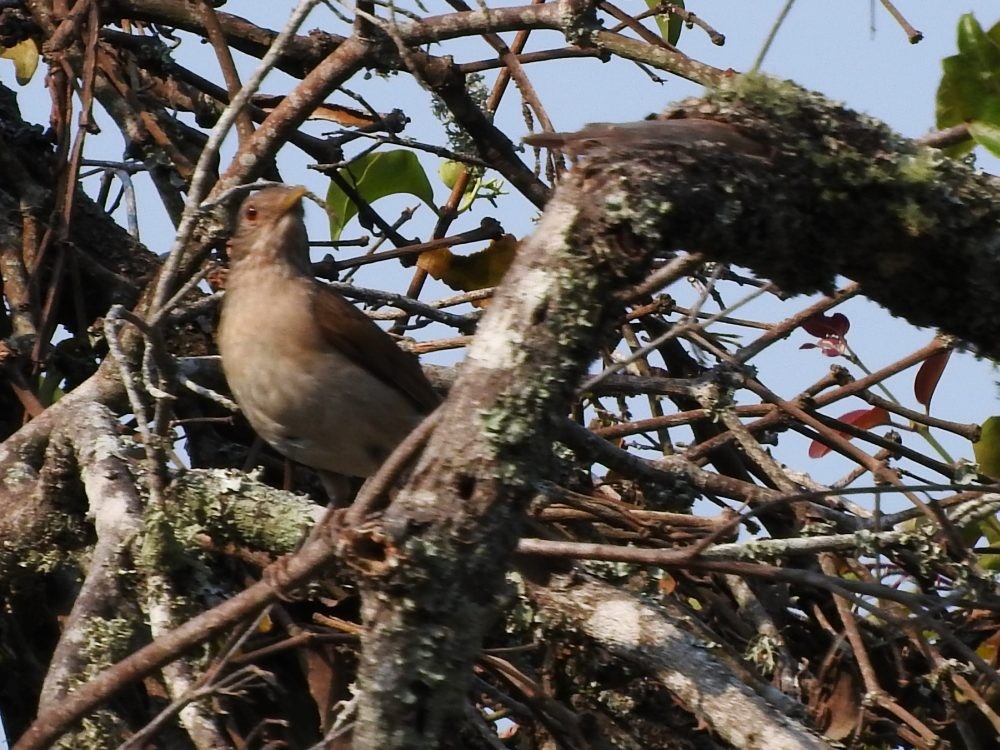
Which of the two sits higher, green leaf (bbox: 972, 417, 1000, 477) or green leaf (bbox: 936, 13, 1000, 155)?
green leaf (bbox: 936, 13, 1000, 155)

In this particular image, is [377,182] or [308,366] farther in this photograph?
[377,182]

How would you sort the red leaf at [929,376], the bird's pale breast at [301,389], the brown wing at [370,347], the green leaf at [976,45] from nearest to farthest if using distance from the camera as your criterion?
1. the green leaf at [976,45]
2. the bird's pale breast at [301,389]
3. the brown wing at [370,347]
4. the red leaf at [929,376]

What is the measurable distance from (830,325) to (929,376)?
361 mm

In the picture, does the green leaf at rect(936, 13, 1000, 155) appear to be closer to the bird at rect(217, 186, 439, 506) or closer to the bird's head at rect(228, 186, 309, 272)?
the bird at rect(217, 186, 439, 506)

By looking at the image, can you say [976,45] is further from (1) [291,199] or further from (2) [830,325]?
(1) [291,199]

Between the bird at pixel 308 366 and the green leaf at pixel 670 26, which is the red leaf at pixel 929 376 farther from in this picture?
the bird at pixel 308 366

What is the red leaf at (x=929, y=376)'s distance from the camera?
15.9 ft

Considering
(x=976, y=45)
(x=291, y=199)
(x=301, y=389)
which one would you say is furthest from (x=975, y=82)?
(x=291, y=199)

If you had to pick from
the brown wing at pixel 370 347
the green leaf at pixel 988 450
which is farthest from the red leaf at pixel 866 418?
the brown wing at pixel 370 347

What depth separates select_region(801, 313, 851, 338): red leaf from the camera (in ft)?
16.3

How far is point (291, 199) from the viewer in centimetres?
505

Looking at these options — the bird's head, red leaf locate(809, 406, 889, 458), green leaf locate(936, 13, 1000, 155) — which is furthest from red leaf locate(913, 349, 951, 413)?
the bird's head

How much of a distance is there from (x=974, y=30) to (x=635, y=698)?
78.3 inches

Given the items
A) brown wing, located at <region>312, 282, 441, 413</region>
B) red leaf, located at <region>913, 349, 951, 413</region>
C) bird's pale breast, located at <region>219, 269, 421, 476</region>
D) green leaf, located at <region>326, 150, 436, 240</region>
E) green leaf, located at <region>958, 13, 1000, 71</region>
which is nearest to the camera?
green leaf, located at <region>958, 13, 1000, 71</region>
